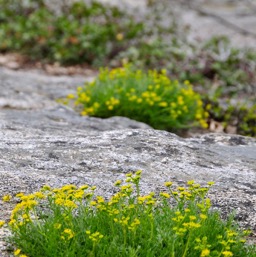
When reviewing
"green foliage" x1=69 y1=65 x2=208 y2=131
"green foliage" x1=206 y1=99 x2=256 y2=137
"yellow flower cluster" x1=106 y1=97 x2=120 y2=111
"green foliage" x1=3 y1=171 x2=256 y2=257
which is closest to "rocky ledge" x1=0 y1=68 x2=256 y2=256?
"green foliage" x1=3 y1=171 x2=256 y2=257

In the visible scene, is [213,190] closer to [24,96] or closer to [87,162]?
[87,162]

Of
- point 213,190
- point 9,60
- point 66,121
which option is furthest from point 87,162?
point 9,60

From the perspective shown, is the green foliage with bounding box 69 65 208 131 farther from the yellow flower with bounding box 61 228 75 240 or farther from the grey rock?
the yellow flower with bounding box 61 228 75 240

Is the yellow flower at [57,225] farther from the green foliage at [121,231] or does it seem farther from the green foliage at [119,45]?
the green foliage at [119,45]

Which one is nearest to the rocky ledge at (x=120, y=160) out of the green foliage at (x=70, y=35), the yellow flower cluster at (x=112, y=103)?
the yellow flower cluster at (x=112, y=103)

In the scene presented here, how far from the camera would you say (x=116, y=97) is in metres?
5.57

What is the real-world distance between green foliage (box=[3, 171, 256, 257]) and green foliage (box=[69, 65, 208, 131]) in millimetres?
2595

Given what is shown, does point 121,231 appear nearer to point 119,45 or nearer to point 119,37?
point 119,37

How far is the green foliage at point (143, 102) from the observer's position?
17.9 feet

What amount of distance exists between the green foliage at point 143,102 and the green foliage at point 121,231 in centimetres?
260

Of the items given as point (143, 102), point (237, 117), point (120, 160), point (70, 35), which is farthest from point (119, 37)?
point (120, 160)

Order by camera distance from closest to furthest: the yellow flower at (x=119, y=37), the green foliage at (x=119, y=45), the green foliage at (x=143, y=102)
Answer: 1. the green foliage at (x=143, y=102)
2. the green foliage at (x=119, y=45)
3. the yellow flower at (x=119, y=37)

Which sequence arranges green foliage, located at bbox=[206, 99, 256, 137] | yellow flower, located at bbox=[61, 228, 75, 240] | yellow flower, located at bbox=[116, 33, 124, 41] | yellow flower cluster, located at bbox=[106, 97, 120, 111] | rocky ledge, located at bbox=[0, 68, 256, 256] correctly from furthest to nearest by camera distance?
1. yellow flower, located at bbox=[116, 33, 124, 41]
2. green foliage, located at bbox=[206, 99, 256, 137]
3. yellow flower cluster, located at bbox=[106, 97, 120, 111]
4. rocky ledge, located at bbox=[0, 68, 256, 256]
5. yellow flower, located at bbox=[61, 228, 75, 240]

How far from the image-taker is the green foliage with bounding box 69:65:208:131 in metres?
5.47
